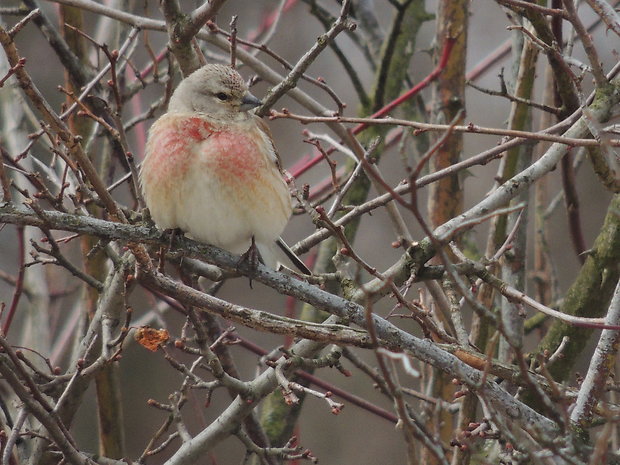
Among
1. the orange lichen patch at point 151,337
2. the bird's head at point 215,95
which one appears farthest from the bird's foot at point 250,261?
the bird's head at point 215,95

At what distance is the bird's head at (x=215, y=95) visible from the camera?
14.3 feet

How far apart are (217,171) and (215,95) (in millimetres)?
497

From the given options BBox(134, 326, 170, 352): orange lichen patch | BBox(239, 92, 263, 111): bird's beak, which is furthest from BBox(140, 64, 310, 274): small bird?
BBox(134, 326, 170, 352): orange lichen patch

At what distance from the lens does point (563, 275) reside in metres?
10.0

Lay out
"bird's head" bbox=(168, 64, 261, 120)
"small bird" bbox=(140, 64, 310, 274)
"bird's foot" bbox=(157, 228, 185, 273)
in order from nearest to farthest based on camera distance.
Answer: "bird's foot" bbox=(157, 228, 185, 273) < "small bird" bbox=(140, 64, 310, 274) < "bird's head" bbox=(168, 64, 261, 120)

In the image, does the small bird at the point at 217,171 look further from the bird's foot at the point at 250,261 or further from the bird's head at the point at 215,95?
the bird's foot at the point at 250,261

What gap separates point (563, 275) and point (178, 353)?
422 cm

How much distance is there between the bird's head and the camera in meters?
4.35

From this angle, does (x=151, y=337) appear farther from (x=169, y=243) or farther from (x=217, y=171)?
(x=217, y=171)

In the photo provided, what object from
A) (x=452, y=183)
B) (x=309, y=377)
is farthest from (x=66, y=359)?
(x=452, y=183)

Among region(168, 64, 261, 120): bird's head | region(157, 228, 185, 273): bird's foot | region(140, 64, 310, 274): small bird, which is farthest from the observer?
region(168, 64, 261, 120): bird's head

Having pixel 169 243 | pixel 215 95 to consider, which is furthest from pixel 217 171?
pixel 169 243

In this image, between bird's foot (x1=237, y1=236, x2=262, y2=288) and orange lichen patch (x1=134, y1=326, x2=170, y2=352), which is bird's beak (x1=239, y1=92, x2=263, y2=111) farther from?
orange lichen patch (x1=134, y1=326, x2=170, y2=352)

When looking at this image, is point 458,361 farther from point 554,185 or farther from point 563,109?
point 554,185
